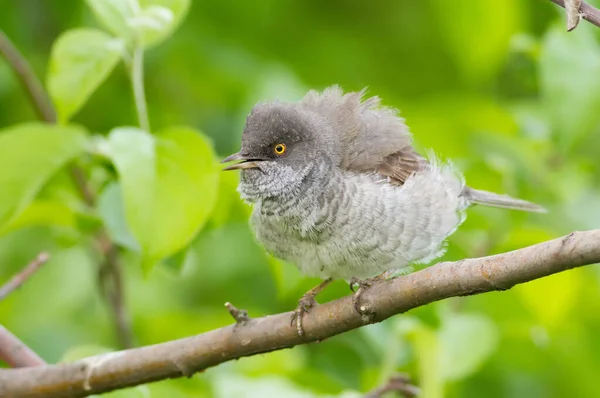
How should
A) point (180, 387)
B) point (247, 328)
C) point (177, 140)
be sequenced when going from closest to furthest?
1. point (247, 328)
2. point (177, 140)
3. point (180, 387)

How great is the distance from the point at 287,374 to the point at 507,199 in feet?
4.43

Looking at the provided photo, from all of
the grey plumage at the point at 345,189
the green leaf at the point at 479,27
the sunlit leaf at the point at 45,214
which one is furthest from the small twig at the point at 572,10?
the green leaf at the point at 479,27

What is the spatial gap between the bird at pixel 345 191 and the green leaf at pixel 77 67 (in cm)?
74

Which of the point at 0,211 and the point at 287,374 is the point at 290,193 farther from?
the point at 0,211

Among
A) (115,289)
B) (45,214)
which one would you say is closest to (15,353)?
(45,214)

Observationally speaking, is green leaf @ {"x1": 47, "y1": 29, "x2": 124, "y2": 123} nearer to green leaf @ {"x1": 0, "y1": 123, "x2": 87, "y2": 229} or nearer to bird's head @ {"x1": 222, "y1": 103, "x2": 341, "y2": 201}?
green leaf @ {"x1": 0, "y1": 123, "x2": 87, "y2": 229}

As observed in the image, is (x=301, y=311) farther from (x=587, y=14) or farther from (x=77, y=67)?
(x=587, y=14)

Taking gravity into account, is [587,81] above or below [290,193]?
above

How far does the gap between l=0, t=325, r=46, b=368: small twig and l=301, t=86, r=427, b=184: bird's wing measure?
157cm

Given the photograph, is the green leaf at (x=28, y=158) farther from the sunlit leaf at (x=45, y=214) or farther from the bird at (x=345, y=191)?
the bird at (x=345, y=191)

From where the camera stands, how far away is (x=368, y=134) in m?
4.23

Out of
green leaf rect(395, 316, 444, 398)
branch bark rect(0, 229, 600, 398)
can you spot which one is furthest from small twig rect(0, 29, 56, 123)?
green leaf rect(395, 316, 444, 398)

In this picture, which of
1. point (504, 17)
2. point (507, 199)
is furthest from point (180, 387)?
point (504, 17)

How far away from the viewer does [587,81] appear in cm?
381
